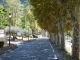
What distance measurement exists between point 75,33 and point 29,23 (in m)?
115

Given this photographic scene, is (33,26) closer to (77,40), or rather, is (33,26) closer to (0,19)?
(0,19)

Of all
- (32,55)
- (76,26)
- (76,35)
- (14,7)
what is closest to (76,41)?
(76,35)

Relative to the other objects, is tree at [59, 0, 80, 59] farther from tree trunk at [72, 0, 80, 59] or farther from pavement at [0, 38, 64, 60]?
pavement at [0, 38, 64, 60]

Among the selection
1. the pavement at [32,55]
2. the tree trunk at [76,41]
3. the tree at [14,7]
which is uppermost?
the tree at [14,7]

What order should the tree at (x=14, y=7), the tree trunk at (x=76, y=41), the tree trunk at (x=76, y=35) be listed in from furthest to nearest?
1. the tree at (x=14, y=7)
2. the tree trunk at (x=76, y=41)
3. the tree trunk at (x=76, y=35)

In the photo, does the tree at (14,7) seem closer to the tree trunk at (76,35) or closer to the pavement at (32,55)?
the pavement at (32,55)

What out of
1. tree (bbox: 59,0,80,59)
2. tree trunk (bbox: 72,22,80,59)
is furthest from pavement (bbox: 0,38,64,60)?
tree (bbox: 59,0,80,59)

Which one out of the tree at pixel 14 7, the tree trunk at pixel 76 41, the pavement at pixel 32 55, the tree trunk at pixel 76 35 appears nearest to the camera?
the tree trunk at pixel 76 35

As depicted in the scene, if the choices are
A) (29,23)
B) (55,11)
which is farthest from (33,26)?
(55,11)

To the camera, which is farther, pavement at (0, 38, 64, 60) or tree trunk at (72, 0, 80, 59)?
pavement at (0, 38, 64, 60)

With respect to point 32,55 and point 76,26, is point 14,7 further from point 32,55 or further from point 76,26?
point 76,26

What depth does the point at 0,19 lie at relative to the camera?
7350 centimetres

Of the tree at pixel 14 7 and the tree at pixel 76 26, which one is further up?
the tree at pixel 14 7

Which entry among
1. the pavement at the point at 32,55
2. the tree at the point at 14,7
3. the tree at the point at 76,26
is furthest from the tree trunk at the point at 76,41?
the tree at the point at 14,7
